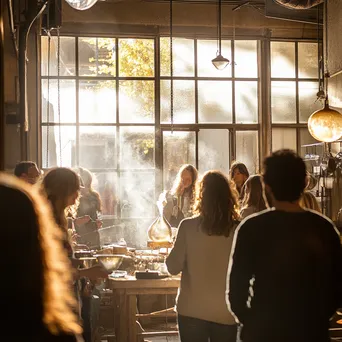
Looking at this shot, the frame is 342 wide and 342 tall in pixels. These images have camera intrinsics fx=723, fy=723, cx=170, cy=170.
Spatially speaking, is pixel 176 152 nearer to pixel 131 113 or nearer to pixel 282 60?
pixel 131 113

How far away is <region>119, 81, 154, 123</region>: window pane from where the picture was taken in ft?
34.7

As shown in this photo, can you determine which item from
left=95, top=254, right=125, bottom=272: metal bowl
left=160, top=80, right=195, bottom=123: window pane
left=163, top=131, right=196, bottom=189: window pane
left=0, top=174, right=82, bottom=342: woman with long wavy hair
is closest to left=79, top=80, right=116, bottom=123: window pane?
left=160, top=80, right=195, bottom=123: window pane

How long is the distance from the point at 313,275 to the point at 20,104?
3566 millimetres

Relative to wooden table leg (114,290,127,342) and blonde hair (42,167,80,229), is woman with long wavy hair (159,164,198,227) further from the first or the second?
blonde hair (42,167,80,229)

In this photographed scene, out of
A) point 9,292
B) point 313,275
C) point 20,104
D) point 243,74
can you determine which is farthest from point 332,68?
point 9,292

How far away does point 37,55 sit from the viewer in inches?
395

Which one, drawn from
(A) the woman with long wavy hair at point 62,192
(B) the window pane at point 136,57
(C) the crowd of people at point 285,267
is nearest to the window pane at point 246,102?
(B) the window pane at point 136,57

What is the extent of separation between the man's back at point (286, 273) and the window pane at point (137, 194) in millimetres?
7567

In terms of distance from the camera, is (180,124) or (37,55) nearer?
(37,55)

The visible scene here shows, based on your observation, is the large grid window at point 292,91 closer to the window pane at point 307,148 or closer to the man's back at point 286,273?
the window pane at point 307,148

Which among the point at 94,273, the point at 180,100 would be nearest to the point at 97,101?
the point at 180,100

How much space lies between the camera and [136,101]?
10641 mm

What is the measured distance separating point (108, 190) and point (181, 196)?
129 inches

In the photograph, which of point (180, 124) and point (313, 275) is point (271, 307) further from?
point (180, 124)
